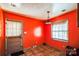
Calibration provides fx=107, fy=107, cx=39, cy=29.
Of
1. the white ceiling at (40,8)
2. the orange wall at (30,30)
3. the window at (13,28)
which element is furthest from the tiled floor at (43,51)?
the white ceiling at (40,8)

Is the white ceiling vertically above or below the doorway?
above

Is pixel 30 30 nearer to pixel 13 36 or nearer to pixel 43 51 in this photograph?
pixel 13 36

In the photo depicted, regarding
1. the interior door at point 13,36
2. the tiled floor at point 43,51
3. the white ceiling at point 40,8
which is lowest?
the tiled floor at point 43,51

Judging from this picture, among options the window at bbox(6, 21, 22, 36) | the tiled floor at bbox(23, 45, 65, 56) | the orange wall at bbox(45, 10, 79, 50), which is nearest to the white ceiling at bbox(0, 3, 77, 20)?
the orange wall at bbox(45, 10, 79, 50)

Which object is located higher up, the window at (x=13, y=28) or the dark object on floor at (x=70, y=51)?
the window at (x=13, y=28)

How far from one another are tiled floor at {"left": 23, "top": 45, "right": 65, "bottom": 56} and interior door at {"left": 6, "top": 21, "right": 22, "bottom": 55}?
0.19 metres

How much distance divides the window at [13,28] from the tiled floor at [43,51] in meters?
0.36

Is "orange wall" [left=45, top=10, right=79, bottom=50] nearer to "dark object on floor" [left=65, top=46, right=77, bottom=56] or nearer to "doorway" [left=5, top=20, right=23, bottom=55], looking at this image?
"dark object on floor" [left=65, top=46, right=77, bottom=56]

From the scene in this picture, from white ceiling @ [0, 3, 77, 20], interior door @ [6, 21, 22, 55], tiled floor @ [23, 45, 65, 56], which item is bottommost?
tiled floor @ [23, 45, 65, 56]

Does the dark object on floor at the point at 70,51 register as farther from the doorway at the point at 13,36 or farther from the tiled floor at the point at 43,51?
the doorway at the point at 13,36

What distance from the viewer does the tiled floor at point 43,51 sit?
5.94 feet

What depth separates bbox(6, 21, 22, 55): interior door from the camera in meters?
1.77

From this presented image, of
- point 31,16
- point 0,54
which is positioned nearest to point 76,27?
point 31,16

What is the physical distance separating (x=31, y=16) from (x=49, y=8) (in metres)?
0.34
